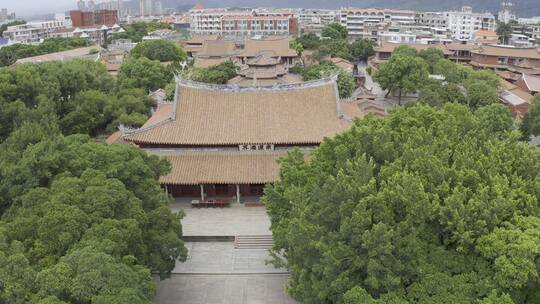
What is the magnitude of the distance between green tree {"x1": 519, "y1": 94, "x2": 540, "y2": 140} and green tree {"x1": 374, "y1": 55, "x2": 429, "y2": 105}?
12.6 metres

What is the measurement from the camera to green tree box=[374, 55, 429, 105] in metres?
44.6

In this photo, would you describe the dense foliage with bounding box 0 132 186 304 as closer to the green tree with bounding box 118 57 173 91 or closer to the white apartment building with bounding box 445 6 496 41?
the green tree with bounding box 118 57 173 91

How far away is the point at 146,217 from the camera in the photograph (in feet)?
50.7

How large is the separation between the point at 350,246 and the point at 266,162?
11.6m

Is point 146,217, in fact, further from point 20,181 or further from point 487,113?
point 487,113

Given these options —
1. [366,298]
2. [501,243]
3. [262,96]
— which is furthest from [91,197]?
[262,96]

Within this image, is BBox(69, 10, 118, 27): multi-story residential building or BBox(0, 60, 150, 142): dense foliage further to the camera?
BBox(69, 10, 118, 27): multi-story residential building

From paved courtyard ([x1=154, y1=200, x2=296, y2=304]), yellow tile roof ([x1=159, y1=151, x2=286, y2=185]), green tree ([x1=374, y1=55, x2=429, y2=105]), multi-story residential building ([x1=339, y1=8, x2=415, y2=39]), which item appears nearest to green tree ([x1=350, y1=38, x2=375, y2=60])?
green tree ([x1=374, y1=55, x2=429, y2=105])

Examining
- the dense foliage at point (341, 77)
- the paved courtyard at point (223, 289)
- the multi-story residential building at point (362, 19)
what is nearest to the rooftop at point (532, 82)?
the dense foliage at point (341, 77)

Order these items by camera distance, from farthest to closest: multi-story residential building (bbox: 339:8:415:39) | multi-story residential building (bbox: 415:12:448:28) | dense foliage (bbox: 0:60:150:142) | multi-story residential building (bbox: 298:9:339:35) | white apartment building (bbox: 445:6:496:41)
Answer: multi-story residential building (bbox: 298:9:339:35)
multi-story residential building (bbox: 415:12:448:28)
multi-story residential building (bbox: 339:8:415:39)
white apartment building (bbox: 445:6:496:41)
dense foliage (bbox: 0:60:150:142)

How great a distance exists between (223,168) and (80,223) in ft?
34.7

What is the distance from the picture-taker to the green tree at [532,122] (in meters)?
31.5

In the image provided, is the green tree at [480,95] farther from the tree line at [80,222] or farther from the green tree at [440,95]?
the tree line at [80,222]

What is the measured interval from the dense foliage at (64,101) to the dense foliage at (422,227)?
16.6 m
